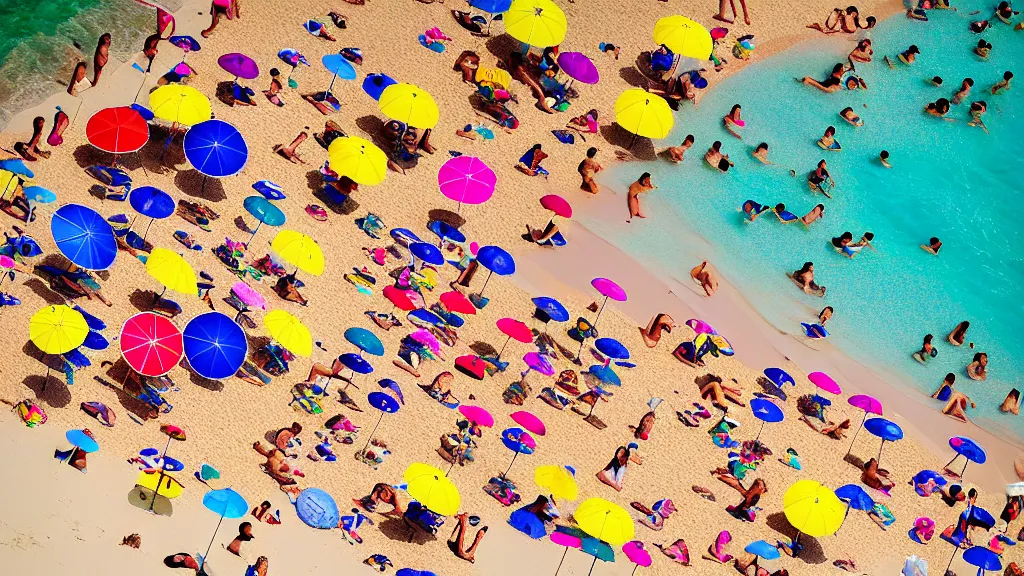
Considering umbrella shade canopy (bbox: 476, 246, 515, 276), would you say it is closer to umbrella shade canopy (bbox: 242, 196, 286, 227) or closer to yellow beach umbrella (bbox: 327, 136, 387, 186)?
yellow beach umbrella (bbox: 327, 136, 387, 186)

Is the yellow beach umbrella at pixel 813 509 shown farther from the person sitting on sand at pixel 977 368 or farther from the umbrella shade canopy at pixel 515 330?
the person sitting on sand at pixel 977 368

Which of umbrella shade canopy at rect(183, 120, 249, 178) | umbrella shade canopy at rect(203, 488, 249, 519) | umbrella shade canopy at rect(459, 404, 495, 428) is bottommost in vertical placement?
umbrella shade canopy at rect(203, 488, 249, 519)

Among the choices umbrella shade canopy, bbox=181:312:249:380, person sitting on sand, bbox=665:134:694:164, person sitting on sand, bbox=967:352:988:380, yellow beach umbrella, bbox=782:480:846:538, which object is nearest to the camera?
umbrella shade canopy, bbox=181:312:249:380

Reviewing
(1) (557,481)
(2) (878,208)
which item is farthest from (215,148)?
(2) (878,208)

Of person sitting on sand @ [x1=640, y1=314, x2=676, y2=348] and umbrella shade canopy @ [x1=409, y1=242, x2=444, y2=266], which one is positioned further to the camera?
person sitting on sand @ [x1=640, y1=314, x2=676, y2=348]

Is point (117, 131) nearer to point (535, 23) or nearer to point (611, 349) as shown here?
point (611, 349)

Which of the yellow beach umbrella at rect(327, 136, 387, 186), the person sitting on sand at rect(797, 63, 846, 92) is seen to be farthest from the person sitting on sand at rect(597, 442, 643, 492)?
the person sitting on sand at rect(797, 63, 846, 92)

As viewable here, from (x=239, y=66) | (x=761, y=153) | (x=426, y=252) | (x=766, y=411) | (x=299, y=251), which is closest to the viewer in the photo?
(x=299, y=251)
